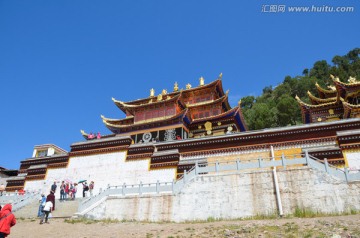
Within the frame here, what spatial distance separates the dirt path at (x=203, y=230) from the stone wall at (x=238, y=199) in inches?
71.5

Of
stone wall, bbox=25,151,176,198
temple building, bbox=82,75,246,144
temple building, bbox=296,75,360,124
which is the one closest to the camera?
stone wall, bbox=25,151,176,198

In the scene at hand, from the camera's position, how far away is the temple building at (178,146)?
878 inches

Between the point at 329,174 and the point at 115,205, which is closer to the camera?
the point at 329,174

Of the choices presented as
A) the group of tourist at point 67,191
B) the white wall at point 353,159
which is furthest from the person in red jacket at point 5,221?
the white wall at point 353,159

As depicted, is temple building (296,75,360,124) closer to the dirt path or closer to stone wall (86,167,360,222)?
stone wall (86,167,360,222)

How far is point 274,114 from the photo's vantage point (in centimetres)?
5619

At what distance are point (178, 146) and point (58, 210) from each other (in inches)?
421

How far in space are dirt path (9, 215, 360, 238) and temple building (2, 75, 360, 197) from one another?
29.2 feet

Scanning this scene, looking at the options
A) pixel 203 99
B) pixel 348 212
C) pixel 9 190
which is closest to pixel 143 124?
pixel 203 99

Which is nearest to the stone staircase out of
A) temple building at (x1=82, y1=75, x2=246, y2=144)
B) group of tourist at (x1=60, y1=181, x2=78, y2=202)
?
group of tourist at (x1=60, y1=181, x2=78, y2=202)

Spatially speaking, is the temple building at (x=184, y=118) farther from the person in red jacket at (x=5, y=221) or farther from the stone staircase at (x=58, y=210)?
the person in red jacket at (x=5, y=221)

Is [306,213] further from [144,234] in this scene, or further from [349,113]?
Result: [349,113]

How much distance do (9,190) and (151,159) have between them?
611 inches

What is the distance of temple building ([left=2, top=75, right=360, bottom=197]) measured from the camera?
73.2ft
